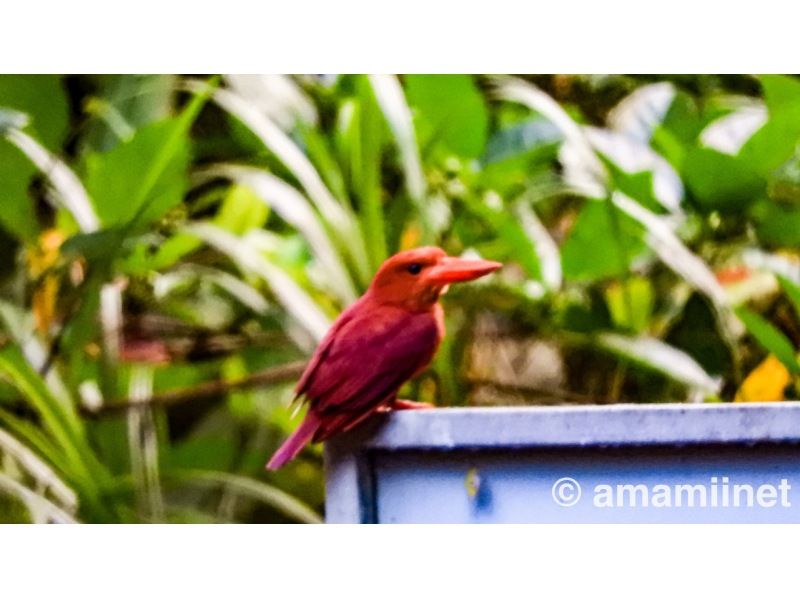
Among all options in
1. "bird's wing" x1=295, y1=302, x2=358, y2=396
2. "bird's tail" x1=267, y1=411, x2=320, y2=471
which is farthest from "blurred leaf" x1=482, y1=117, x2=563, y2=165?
"bird's tail" x1=267, y1=411, x2=320, y2=471

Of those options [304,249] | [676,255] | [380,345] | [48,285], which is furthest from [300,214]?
[676,255]

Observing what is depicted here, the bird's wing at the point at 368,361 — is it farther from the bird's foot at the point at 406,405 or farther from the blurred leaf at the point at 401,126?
the blurred leaf at the point at 401,126

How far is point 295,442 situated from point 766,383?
46 centimetres

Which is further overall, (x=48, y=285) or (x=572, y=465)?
(x=48, y=285)

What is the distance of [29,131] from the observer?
115 cm

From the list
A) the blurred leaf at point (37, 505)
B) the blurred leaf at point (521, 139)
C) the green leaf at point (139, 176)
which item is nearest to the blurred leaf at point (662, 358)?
the blurred leaf at point (521, 139)

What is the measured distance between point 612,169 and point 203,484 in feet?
1.70

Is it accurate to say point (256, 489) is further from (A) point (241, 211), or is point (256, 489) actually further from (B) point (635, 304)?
(B) point (635, 304)

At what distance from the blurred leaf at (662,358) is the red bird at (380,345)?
0.50ft

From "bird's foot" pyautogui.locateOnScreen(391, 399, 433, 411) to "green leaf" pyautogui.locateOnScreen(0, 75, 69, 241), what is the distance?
417mm

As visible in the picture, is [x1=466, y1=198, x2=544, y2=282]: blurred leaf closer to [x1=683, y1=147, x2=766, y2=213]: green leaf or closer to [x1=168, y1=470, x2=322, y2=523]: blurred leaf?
[x1=683, y1=147, x2=766, y2=213]: green leaf

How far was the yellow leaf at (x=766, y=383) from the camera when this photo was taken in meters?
1.09

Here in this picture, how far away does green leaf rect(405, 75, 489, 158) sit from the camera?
1127 millimetres

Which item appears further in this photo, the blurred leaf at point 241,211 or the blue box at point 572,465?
the blurred leaf at point 241,211
